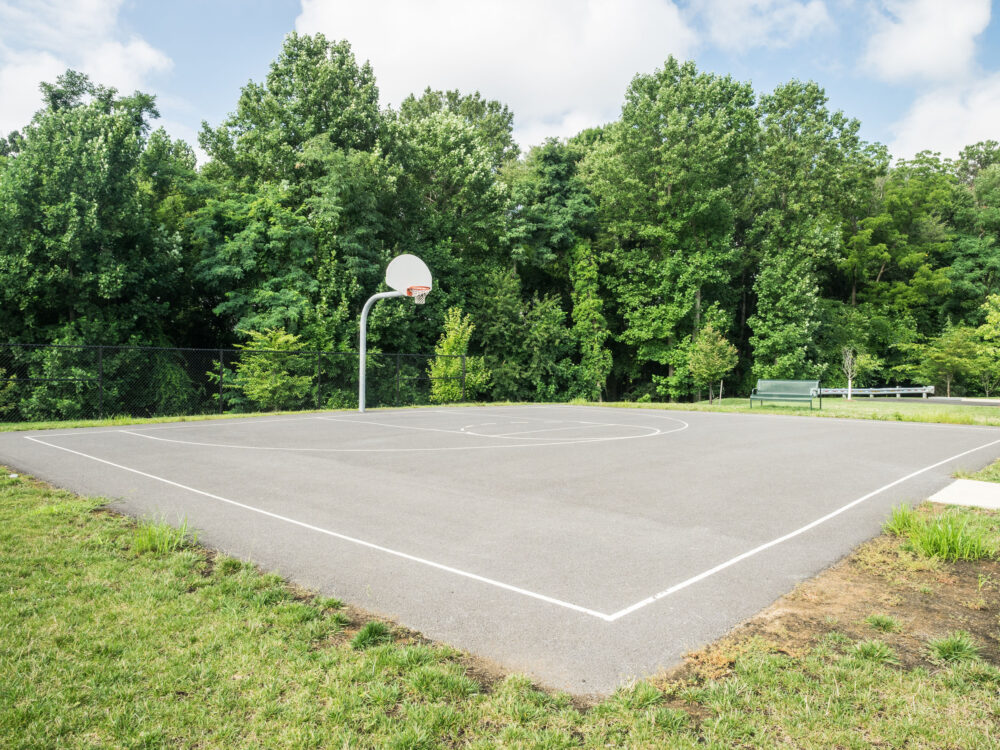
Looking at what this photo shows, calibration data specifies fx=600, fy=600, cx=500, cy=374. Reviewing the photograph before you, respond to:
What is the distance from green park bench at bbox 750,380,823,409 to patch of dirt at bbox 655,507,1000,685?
17228 millimetres

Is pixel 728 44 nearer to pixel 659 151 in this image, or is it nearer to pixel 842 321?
pixel 659 151

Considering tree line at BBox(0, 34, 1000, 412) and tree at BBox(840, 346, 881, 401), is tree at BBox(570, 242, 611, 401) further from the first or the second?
tree at BBox(840, 346, 881, 401)

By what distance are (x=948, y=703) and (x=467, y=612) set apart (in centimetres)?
219

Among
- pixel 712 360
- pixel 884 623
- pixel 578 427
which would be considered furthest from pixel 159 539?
pixel 712 360

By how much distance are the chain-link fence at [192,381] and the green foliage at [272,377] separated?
0.10 ft

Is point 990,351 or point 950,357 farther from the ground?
point 990,351

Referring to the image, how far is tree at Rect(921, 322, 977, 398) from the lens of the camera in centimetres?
3031

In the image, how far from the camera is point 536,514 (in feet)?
18.1

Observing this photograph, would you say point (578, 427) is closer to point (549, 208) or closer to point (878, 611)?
point (878, 611)

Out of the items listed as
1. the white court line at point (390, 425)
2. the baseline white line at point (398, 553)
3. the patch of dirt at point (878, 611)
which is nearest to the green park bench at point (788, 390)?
the white court line at point (390, 425)

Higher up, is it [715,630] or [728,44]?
[728,44]

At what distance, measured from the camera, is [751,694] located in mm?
2467

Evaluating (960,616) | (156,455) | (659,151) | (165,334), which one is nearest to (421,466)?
(156,455)

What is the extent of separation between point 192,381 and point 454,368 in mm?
9145
